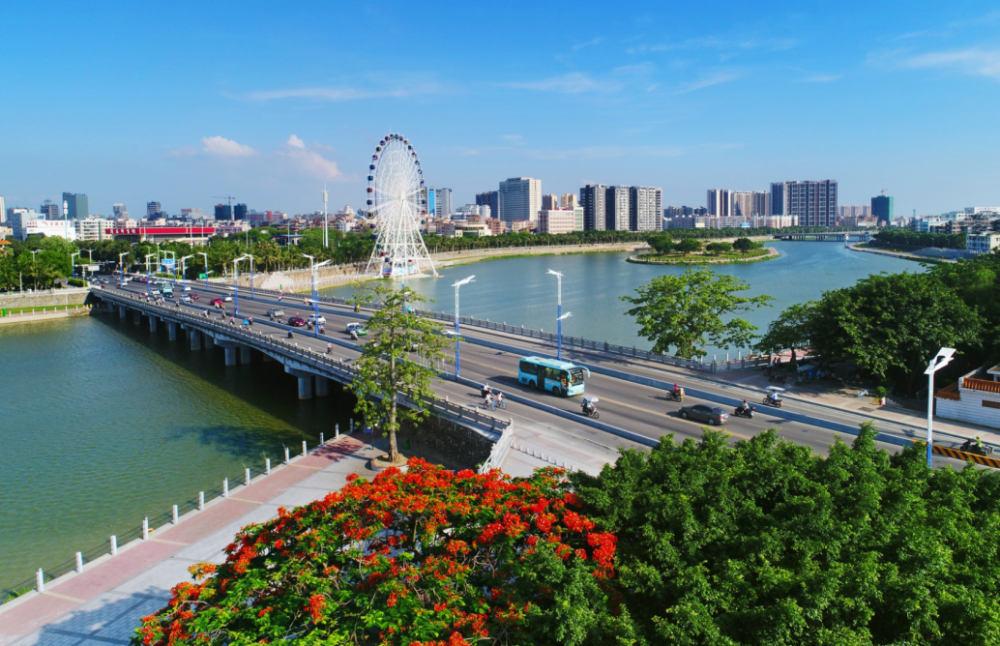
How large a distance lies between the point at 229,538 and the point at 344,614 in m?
13.3

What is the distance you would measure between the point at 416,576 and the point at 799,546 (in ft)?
23.4

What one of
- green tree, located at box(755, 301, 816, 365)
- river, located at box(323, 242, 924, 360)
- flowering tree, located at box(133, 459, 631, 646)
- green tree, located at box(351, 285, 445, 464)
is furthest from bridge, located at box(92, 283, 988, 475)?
river, located at box(323, 242, 924, 360)

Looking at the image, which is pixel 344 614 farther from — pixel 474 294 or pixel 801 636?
pixel 474 294

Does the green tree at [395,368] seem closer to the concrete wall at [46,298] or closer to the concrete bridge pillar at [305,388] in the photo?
the concrete bridge pillar at [305,388]

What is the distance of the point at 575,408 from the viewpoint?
3209 cm

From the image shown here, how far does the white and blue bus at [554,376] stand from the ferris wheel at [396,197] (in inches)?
2776

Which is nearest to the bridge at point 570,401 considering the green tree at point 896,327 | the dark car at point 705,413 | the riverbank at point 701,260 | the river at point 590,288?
the dark car at point 705,413

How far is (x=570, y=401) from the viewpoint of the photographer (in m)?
33.4

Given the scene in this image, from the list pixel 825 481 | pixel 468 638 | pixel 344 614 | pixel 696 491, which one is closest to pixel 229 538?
pixel 344 614

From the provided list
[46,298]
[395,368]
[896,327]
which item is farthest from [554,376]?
[46,298]

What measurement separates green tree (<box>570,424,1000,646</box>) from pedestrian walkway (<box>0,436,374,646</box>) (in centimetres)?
1359

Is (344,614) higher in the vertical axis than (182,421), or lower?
higher

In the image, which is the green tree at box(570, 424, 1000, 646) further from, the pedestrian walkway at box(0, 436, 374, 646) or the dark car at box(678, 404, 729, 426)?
the pedestrian walkway at box(0, 436, 374, 646)

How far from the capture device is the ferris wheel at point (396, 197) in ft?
329
